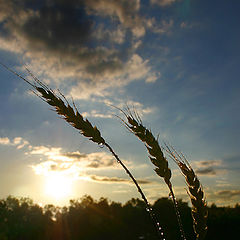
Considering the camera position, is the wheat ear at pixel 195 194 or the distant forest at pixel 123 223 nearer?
the wheat ear at pixel 195 194

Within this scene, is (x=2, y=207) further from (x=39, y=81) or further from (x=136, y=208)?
(x=39, y=81)

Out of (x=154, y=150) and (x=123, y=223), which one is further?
(x=123, y=223)

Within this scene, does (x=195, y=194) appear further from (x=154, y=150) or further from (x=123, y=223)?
(x=123, y=223)

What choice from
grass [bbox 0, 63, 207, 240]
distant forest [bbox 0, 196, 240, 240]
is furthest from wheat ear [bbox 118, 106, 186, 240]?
distant forest [bbox 0, 196, 240, 240]

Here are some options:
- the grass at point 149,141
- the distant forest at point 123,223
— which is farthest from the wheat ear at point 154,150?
the distant forest at point 123,223

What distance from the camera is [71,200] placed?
38.1 m

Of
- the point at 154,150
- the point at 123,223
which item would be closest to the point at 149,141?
the point at 154,150

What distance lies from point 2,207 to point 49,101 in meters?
49.0

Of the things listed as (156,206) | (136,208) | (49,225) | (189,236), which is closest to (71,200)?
(49,225)

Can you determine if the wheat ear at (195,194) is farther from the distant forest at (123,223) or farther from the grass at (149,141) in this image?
the distant forest at (123,223)

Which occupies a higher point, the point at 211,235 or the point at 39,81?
the point at 39,81

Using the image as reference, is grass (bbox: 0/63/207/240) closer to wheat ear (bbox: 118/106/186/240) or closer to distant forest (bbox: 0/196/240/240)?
wheat ear (bbox: 118/106/186/240)

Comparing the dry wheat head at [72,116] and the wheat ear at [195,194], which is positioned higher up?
the dry wheat head at [72,116]

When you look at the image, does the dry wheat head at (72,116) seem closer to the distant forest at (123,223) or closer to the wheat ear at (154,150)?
the wheat ear at (154,150)
